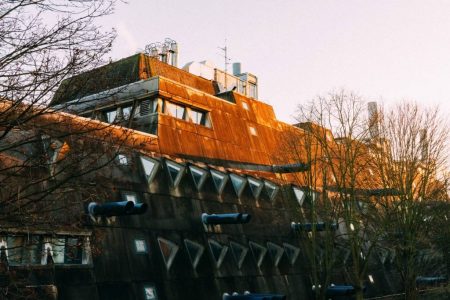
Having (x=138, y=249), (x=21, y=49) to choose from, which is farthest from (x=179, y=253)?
(x=21, y=49)

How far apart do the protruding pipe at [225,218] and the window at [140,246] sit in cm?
470

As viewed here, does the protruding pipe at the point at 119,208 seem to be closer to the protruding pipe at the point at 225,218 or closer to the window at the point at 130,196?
the window at the point at 130,196

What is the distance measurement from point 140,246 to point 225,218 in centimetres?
527

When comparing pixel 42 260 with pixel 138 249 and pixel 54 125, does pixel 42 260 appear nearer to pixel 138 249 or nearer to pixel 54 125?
pixel 138 249

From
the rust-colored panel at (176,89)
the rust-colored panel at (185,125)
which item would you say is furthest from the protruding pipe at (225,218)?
the rust-colored panel at (176,89)

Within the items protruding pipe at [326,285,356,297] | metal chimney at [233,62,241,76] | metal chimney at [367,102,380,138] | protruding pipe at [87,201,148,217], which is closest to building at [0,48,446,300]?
protruding pipe at [87,201,148,217]

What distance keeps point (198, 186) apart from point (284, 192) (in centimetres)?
901

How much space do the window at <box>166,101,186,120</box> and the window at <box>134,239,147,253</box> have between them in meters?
9.32

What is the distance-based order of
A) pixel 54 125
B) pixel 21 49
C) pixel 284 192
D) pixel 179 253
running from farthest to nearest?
pixel 284 192, pixel 179 253, pixel 54 125, pixel 21 49

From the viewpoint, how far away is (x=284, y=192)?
109ft

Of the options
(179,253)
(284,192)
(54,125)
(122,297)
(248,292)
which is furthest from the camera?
(284,192)

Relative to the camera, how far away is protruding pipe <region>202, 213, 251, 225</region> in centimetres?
2448

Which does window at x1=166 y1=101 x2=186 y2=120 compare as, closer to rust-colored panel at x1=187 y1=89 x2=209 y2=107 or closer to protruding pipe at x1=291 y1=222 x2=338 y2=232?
rust-colored panel at x1=187 y1=89 x2=209 y2=107

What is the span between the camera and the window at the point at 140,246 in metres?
21.1
